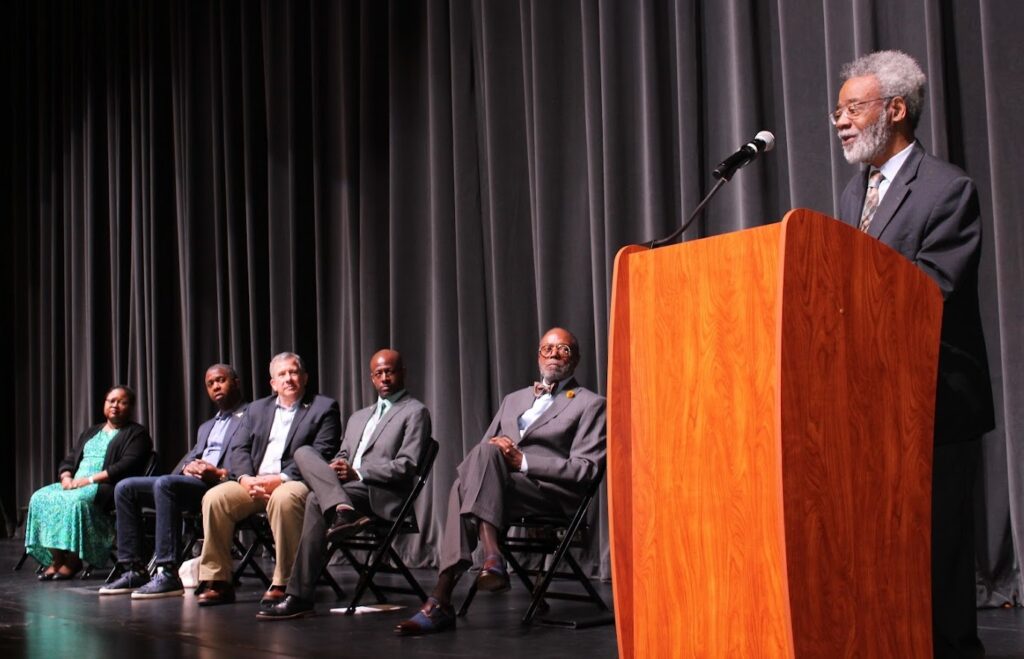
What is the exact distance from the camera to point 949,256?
2.34 m

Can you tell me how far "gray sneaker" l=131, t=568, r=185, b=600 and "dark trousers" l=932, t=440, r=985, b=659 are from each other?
3.81 meters

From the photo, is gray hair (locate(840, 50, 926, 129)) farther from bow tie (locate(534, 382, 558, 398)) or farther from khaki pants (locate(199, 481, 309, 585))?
khaki pants (locate(199, 481, 309, 585))

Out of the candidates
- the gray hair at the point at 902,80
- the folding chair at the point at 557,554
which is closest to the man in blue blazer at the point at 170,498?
the folding chair at the point at 557,554

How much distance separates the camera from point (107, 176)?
9.52 meters

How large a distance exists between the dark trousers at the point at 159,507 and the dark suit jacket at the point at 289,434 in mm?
253

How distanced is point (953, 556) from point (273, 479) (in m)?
3.32

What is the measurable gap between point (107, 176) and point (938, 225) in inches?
328

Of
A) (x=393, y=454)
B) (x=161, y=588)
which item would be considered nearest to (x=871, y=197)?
(x=393, y=454)

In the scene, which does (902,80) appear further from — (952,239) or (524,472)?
(524,472)

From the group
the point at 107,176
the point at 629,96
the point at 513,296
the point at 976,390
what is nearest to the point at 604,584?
the point at 513,296

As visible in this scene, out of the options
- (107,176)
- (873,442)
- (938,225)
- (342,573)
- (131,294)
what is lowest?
(342,573)

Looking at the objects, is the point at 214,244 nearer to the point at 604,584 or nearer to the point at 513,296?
the point at 513,296

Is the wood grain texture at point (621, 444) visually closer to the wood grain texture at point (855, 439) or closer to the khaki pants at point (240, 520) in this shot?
the wood grain texture at point (855, 439)

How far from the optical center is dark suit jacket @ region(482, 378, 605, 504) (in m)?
4.21
